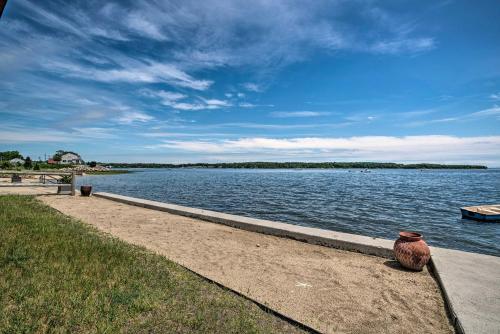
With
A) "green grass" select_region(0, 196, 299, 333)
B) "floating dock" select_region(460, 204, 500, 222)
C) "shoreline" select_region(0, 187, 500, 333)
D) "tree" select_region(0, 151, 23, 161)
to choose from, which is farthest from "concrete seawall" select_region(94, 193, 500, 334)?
"tree" select_region(0, 151, 23, 161)

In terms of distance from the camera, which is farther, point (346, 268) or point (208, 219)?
point (208, 219)

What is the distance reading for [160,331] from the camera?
3.36m

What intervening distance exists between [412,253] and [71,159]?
166042mm

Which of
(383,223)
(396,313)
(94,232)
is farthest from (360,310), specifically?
(383,223)

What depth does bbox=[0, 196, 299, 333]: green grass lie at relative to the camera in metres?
3.44

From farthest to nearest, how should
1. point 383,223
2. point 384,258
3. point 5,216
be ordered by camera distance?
point 383,223
point 5,216
point 384,258

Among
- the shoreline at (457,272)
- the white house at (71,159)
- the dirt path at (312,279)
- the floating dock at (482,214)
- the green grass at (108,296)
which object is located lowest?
the floating dock at (482,214)

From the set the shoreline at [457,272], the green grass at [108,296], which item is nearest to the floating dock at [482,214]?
the shoreline at [457,272]

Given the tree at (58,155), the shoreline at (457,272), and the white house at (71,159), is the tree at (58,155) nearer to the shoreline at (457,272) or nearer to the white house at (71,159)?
the white house at (71,159)

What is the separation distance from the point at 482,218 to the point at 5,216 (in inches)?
798

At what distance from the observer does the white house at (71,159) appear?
5621 inches

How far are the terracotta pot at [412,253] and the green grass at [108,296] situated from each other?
321 centimetres

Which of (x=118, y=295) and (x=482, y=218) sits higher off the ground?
(x=118, y=295)

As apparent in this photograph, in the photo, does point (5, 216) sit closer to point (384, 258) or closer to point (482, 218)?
point (384, 258)
